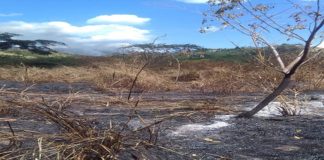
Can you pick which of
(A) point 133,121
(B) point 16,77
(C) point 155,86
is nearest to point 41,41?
(B) point 16,77

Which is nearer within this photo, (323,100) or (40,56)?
(323,100)

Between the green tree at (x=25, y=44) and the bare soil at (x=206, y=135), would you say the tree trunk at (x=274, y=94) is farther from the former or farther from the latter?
the green tree at (x=25, y=44)

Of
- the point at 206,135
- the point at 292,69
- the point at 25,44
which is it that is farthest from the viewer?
the point at 25,44

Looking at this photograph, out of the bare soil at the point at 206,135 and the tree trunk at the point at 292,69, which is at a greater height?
the tree trunk at the point at 292,69

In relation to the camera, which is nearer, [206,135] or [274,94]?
[206,135]

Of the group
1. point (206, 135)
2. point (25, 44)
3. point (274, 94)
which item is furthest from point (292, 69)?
point (25, 44)

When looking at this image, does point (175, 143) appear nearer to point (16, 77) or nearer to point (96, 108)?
point (96, 108)

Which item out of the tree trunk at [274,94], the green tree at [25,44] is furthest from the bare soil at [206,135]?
the green tree at [25,44]

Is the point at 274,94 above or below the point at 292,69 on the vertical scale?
below

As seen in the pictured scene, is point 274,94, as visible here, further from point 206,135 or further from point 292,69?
point 206,135

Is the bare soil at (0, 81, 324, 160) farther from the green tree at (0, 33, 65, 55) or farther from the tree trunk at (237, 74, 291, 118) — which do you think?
the green tree at (0, 33, 65, 55)

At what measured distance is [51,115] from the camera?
5.06m

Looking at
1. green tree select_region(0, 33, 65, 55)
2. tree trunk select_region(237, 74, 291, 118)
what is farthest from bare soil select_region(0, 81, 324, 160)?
green tree select_region(0, 33, 65, 55)

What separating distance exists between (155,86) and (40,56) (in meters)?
16.5
